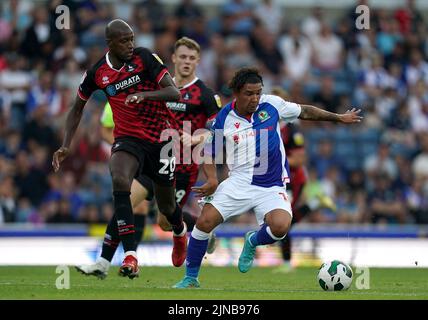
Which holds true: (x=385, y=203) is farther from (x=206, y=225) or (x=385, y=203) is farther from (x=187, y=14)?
(x=206, y=225)

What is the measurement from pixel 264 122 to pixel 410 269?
5170 mm

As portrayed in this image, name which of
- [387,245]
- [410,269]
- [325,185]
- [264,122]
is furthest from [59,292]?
[325,185]

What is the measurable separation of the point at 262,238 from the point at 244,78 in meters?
1.63

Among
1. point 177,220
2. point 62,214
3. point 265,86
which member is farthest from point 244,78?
point 265,86

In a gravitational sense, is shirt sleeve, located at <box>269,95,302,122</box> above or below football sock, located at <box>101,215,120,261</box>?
above

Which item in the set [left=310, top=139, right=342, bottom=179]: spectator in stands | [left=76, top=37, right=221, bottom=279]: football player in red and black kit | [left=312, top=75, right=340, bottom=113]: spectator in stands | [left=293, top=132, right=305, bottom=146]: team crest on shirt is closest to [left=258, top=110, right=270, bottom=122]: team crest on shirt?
[left=76, top=37, right=221, bottom=279]: football player in red and black kit

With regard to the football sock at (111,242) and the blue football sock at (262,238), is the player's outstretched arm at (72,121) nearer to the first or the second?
the football sock at (111,242)

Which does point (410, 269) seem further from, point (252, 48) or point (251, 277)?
point (252, 48)

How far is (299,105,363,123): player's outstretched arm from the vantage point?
10.8m

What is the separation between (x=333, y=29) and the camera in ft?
77.8

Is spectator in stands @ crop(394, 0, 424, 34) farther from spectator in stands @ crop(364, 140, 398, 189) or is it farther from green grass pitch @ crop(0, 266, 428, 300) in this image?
green grass pitch @ crop(0, 266, 428, 300)

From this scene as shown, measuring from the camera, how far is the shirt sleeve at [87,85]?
36.4 ft

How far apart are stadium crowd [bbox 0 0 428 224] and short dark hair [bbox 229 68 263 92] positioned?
26.4ft

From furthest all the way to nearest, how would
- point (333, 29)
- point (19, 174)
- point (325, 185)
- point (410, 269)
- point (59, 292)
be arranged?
point (333, 29) < point (325, 185) < point (19, 174) < point (410, 269) < point (59, 292)
